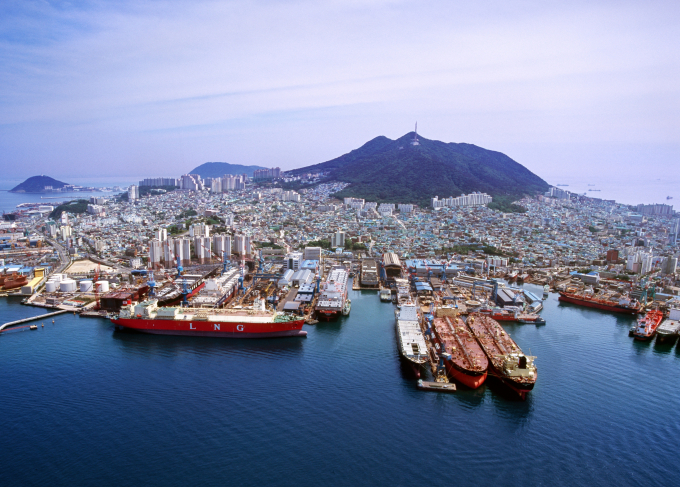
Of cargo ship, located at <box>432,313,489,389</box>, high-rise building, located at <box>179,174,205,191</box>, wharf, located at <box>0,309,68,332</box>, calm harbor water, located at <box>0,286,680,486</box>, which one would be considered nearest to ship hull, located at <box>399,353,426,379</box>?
calm harbor water, located at <box>0,286,680,486</box>

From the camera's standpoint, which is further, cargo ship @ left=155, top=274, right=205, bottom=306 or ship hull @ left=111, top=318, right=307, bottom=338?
cargo ship @ left=155, top=274, right=205, bottom=306

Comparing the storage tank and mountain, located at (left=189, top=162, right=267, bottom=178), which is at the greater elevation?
mountain, located at (left=189, top=162, right=267, bottom=178)

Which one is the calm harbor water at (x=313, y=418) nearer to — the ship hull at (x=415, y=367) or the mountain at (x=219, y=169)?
the ship hull at (x=415, y=367)

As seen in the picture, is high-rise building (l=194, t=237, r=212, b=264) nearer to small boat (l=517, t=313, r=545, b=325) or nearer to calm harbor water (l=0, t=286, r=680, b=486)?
calm harbor water (l=0, t=286, r=680, b=486)

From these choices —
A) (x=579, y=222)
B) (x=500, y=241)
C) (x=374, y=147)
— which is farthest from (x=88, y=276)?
(x=374, y=147)

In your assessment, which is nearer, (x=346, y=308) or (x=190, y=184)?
(x=346, y=308)

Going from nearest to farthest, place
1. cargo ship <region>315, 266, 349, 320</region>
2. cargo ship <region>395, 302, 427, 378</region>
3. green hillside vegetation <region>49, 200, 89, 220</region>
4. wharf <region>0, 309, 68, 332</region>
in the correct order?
cargo ship <region>395, 302, 427, 378</region> → wharf <region>0, 309, 68, 332</region> → cargo ship <region>315, 266, 349, 320</region> → green hillside vegetation <region>49, 200, 89, 220</region>

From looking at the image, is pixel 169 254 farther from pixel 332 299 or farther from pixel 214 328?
pixel 332 299

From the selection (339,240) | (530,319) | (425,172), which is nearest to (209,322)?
(530,319)
